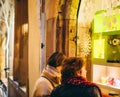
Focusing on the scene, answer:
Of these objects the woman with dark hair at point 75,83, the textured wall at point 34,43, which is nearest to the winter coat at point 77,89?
the woman with dark hair at point 75,83

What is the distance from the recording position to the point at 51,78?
321 centimetres

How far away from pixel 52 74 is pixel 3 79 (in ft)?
24.8

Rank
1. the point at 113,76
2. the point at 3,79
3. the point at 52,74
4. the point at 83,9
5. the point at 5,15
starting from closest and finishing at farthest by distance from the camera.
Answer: the point at 52,74 → the point at 113,76 → the point at 83,9 → the point at 5,15 → the point at 3,79

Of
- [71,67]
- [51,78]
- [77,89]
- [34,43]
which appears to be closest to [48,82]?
[51,78]

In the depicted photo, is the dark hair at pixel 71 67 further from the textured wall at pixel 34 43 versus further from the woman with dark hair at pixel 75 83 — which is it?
the textured wall at pixel 34 43

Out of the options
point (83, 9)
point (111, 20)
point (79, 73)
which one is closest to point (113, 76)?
point (111, 20)

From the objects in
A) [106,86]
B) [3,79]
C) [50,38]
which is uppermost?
[50,38]

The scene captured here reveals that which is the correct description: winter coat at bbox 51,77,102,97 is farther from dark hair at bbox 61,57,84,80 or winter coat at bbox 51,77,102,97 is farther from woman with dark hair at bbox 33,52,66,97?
woman with dark hair at bbox 33,52,66,97

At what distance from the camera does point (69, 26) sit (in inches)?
171

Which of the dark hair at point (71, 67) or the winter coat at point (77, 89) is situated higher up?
the dark hair at point (71, 67)

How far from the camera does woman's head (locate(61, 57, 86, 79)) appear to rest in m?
2.56

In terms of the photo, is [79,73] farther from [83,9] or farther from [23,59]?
[23,59]

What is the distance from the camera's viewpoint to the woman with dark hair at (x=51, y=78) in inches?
124

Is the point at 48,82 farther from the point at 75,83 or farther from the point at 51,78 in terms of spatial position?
the point at 75,83
